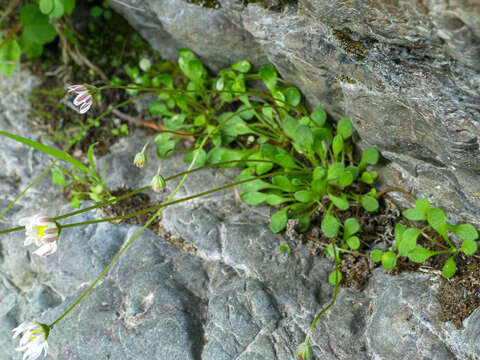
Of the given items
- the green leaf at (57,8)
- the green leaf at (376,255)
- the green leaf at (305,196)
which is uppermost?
the green leaf at (57,8)

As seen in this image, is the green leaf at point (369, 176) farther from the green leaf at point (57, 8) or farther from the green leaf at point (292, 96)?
the green leaf at point (57, 8)

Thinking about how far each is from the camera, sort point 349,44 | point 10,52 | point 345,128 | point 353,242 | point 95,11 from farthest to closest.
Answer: point 95,11 → point 10,52 → point 345,128 → point 353,242 → point 349,44

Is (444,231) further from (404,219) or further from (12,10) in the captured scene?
(12,10)

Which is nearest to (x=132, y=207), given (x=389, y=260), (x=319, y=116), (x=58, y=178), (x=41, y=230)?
(x=58, y=178)

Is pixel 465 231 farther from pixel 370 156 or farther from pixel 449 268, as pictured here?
pixel 370 156

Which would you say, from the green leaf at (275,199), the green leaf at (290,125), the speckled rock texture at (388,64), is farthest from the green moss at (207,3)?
the green leaf at (275,199)

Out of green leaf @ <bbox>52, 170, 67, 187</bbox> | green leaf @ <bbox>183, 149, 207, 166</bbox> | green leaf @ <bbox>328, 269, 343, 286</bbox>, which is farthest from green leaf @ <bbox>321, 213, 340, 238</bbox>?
green leaf @ <bbox>52, 170, 67, 187</bbox>

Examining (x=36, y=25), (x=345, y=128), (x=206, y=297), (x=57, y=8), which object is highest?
(x=57, y=8)
